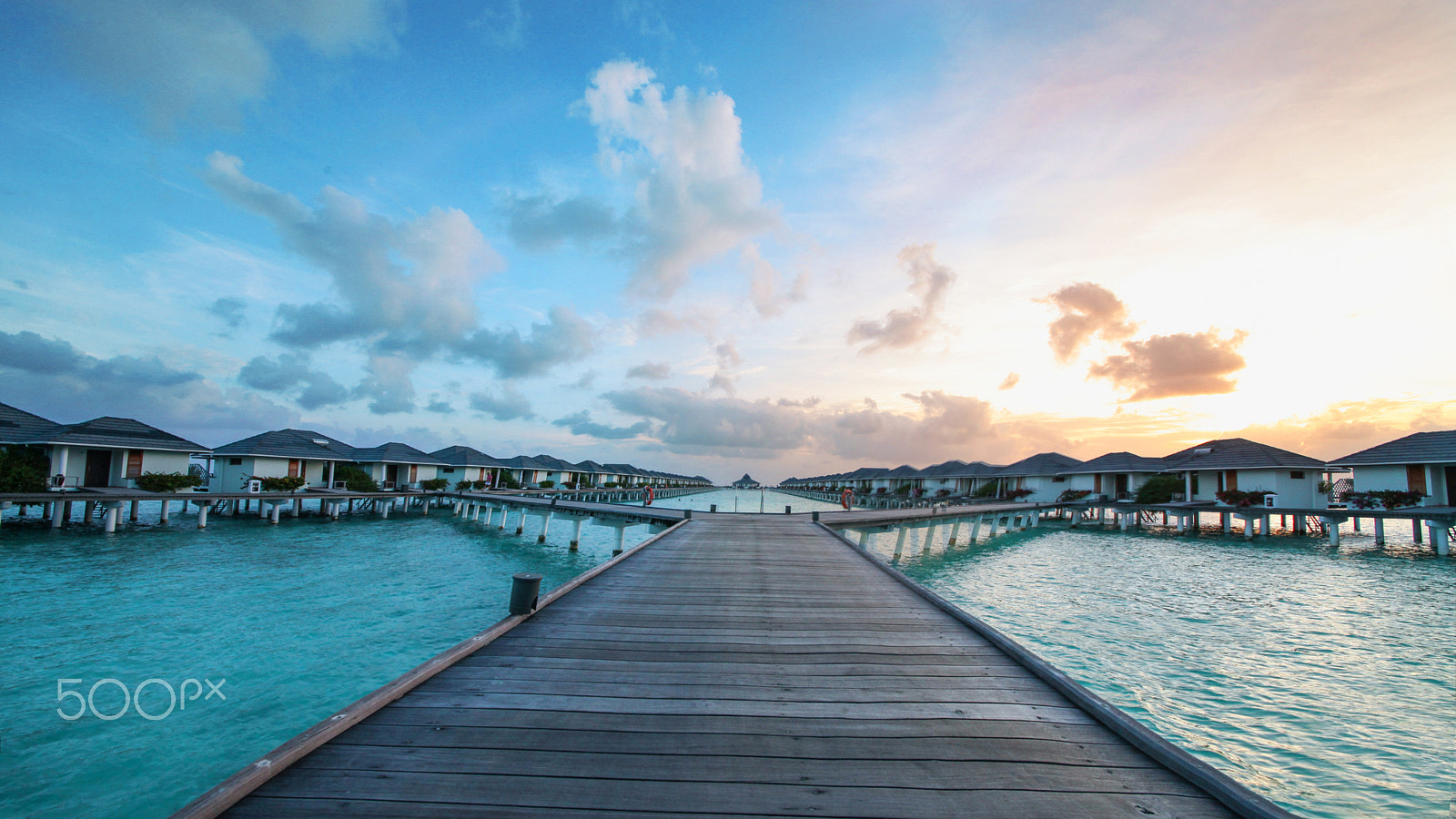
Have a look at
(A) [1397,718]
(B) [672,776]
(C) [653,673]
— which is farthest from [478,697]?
(A) [1397,718]

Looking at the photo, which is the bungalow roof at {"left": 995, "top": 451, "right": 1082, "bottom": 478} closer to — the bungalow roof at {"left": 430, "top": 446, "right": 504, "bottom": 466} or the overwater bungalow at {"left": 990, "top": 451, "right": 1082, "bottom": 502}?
the overwater bungalow at {"left": 990, "top": 451, "right": 1082, "bottom": 502}

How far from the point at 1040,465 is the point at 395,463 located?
48.8 metres

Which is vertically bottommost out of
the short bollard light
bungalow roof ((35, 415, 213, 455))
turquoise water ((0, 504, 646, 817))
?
turquoise water ((0, 504, 646, 817))

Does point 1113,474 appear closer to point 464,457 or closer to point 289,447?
point 464,457

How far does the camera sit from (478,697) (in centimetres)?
368

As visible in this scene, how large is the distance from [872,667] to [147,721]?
8.34 meters

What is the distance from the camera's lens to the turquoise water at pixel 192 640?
5.39 metres

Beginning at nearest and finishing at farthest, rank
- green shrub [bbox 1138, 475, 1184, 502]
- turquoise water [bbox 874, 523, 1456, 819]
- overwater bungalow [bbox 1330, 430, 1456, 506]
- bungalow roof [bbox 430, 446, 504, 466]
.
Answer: turquoise water [bbox 874, 523, 1456, 819] → overwater bungalow [bbox 1330, 430, 1456, 506] → green shrub [bbox 1138, 475, 1184, 502] → bungalow roof [bbox 430, 446, 504, 466]

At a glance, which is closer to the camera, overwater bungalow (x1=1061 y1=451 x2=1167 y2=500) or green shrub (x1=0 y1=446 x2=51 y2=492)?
green shrub (x1=0 y1=446 x2=51 y2=492)

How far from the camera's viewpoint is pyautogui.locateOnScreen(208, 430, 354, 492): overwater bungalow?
95.5 feet

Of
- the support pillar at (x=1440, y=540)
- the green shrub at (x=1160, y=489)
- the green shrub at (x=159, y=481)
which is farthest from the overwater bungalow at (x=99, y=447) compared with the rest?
the green shrub at (x=1160, y=489)

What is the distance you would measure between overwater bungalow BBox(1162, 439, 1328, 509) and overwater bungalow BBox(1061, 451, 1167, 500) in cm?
223

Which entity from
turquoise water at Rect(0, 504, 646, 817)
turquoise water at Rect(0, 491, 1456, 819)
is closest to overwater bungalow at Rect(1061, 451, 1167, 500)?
turquoise water at Rect(0, 491, 1456, 819)

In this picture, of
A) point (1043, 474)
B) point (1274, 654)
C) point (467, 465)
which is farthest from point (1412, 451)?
point (467, 465)
